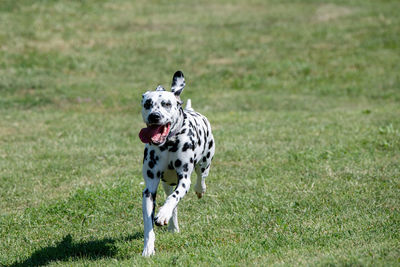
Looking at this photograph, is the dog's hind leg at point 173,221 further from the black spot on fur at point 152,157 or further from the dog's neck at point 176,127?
the dog's neck at point 176,127

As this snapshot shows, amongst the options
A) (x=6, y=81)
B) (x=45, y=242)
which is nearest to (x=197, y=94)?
(x=6, y=81)

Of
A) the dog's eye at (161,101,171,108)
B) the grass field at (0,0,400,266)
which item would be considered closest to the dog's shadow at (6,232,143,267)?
the grass field at (0,0,400,266)

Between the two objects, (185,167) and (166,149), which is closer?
(166,149)

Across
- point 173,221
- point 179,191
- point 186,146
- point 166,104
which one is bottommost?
point 173,221

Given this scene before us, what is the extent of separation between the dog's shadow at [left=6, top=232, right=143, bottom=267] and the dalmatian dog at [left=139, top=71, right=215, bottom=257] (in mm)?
870

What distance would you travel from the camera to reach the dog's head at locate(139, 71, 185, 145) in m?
6.60

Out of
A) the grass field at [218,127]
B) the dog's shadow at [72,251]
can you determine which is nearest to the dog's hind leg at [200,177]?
the grass field at [218,127]

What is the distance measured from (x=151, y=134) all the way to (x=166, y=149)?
1.61ft

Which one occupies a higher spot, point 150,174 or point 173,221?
point 150,174

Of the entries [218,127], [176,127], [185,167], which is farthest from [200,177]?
[218,127]

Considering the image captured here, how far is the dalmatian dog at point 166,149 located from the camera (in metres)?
6.64

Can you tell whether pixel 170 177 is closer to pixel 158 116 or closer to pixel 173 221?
pixel 173 221

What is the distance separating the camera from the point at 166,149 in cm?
706

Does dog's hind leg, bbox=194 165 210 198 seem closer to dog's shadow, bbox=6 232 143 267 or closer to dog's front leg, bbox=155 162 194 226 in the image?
dog's front leg, bbox=155 162 194 226
